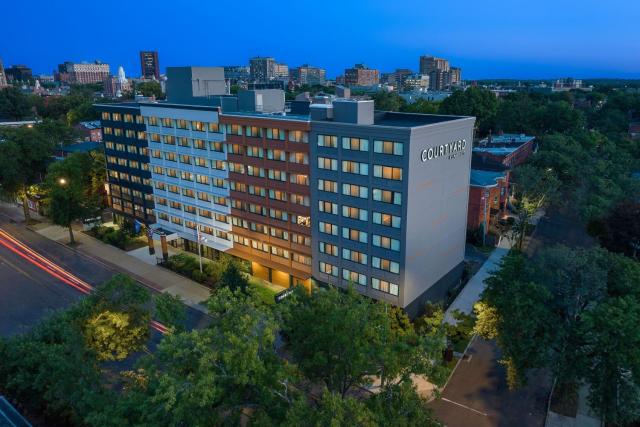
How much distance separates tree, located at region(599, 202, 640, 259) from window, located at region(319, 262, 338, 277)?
34483mm

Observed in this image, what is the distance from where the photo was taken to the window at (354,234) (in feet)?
166

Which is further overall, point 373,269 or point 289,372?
point 373,269

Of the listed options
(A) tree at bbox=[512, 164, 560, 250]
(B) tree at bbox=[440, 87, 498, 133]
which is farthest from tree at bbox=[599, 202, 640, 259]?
(B) tree at bbox=[440, 87, 498, 133]

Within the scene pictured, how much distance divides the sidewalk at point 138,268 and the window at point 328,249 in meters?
16.4

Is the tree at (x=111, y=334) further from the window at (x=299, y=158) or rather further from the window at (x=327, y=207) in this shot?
the window at (x=299, y=158)

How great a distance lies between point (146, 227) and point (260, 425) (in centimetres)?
6135

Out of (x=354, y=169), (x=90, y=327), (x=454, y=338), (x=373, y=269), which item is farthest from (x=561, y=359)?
(x=90, y=327)

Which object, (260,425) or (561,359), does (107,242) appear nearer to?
(260,425)

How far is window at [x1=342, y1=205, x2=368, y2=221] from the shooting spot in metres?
49.9

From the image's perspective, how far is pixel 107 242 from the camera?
7738 cm

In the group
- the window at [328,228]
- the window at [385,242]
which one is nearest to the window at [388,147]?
the window at [385,242]

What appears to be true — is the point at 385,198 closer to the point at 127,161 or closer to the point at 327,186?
the point at 327,186

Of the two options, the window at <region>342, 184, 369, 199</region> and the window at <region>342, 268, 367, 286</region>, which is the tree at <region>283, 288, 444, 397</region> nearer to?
the window at <region>342, 184, 369, 199</region>

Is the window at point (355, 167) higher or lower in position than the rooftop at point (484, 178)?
higher
